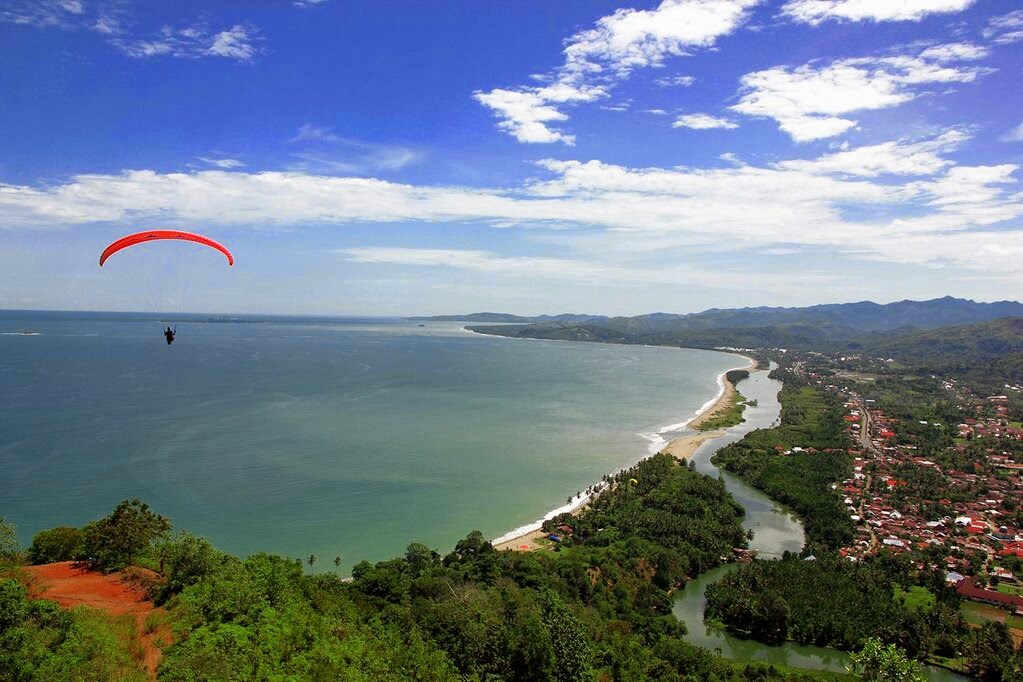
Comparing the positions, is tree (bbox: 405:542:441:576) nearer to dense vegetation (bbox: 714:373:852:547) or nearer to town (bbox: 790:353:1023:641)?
dense vegetation (bbox: 714:373:852:547)

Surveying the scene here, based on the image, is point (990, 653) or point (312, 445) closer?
point (990, 653)

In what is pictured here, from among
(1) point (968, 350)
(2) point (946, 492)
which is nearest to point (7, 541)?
(2) point (946, 492)

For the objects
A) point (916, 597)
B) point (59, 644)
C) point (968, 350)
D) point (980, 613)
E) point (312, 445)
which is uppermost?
point (968, 350)

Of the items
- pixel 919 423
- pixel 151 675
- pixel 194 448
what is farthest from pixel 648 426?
pixel 151 675

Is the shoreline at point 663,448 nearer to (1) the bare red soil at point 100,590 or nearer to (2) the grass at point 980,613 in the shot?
(1) the bare red soil at point 100,590

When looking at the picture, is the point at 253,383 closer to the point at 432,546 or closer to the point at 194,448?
the point at 194,448

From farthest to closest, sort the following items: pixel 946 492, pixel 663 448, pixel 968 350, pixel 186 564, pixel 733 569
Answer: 1. pixel 968 350
2. pixel 663 448
3. pixel 946 492
4. pixel 733 569
5. pixel 186 564

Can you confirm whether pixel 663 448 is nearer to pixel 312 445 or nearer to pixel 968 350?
pixel 312 445

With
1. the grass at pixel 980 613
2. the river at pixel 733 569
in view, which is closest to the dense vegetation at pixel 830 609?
the river at pixel 733 569
